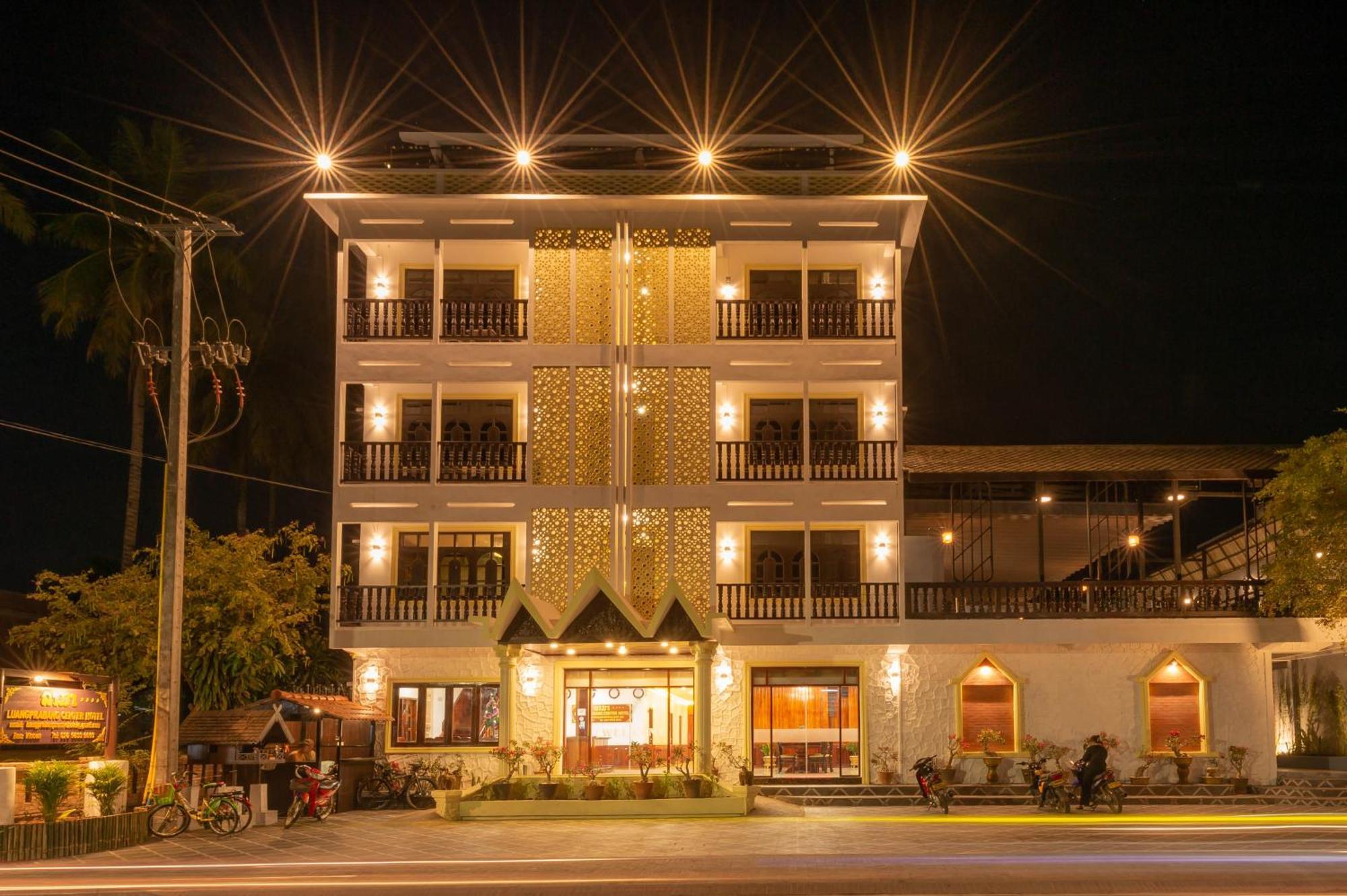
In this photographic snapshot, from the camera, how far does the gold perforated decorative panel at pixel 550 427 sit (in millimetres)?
30984

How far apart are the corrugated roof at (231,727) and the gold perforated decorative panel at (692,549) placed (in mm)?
8479

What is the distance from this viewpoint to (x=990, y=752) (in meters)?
30.3

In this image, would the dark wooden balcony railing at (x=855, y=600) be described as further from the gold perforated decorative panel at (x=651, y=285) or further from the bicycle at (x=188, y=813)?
the bicycle at (x=188, y=813)

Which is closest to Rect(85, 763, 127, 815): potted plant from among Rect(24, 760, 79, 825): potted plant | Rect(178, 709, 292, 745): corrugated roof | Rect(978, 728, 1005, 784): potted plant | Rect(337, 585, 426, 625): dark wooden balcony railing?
Rect(24, 760, 79, 825): potted plant

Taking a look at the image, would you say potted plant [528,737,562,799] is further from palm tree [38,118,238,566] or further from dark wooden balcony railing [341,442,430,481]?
palm tree [38,118,238,566]

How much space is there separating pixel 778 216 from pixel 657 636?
32.3 feet

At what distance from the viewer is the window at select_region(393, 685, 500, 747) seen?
30594 millimetres

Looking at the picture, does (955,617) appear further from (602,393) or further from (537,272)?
(537,272)

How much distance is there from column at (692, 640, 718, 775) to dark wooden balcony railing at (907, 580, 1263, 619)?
5166 mm

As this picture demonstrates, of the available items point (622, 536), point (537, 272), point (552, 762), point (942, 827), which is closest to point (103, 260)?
point (537, 272)

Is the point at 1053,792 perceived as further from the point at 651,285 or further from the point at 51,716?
the point at 51,716

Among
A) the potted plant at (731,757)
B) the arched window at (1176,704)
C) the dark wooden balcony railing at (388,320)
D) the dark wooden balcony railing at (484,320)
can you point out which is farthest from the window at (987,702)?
the dark wooden balcony railing at (388,320)

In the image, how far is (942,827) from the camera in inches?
901

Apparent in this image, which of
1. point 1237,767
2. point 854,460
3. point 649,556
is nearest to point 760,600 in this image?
point 649,556
